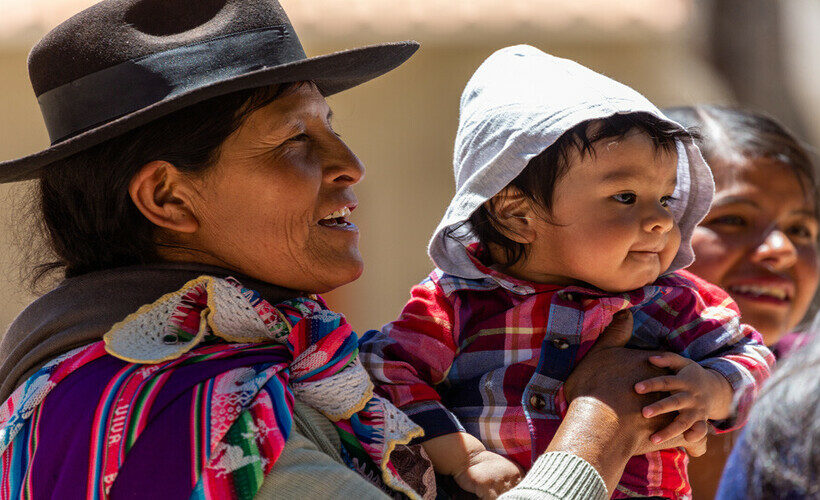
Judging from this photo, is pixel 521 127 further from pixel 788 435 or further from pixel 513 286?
pixel 788 435

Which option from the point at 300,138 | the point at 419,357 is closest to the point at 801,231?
the point at 419,357

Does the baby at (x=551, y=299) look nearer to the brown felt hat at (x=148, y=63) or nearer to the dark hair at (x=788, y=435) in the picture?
the brown felt hat at (x=148, y=63)

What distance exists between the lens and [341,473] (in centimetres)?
199

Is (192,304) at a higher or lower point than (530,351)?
higher

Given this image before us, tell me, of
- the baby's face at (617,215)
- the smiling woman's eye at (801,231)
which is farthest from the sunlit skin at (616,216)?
the smiling woman's eye at (801,231)

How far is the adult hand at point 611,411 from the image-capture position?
2230 millimetres

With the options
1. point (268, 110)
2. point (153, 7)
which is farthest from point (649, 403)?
point (153, 7)

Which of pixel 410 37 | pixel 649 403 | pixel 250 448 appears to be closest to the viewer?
pixel 250 448

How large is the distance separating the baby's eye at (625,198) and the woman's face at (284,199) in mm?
703

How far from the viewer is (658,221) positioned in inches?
98.1

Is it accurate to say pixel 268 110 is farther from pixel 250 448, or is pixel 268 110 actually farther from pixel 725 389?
pixel 725 389

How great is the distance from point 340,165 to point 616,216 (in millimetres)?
752

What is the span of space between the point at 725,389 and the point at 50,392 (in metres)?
1.66

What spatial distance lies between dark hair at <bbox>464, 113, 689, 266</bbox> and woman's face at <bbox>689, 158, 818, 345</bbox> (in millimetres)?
936
